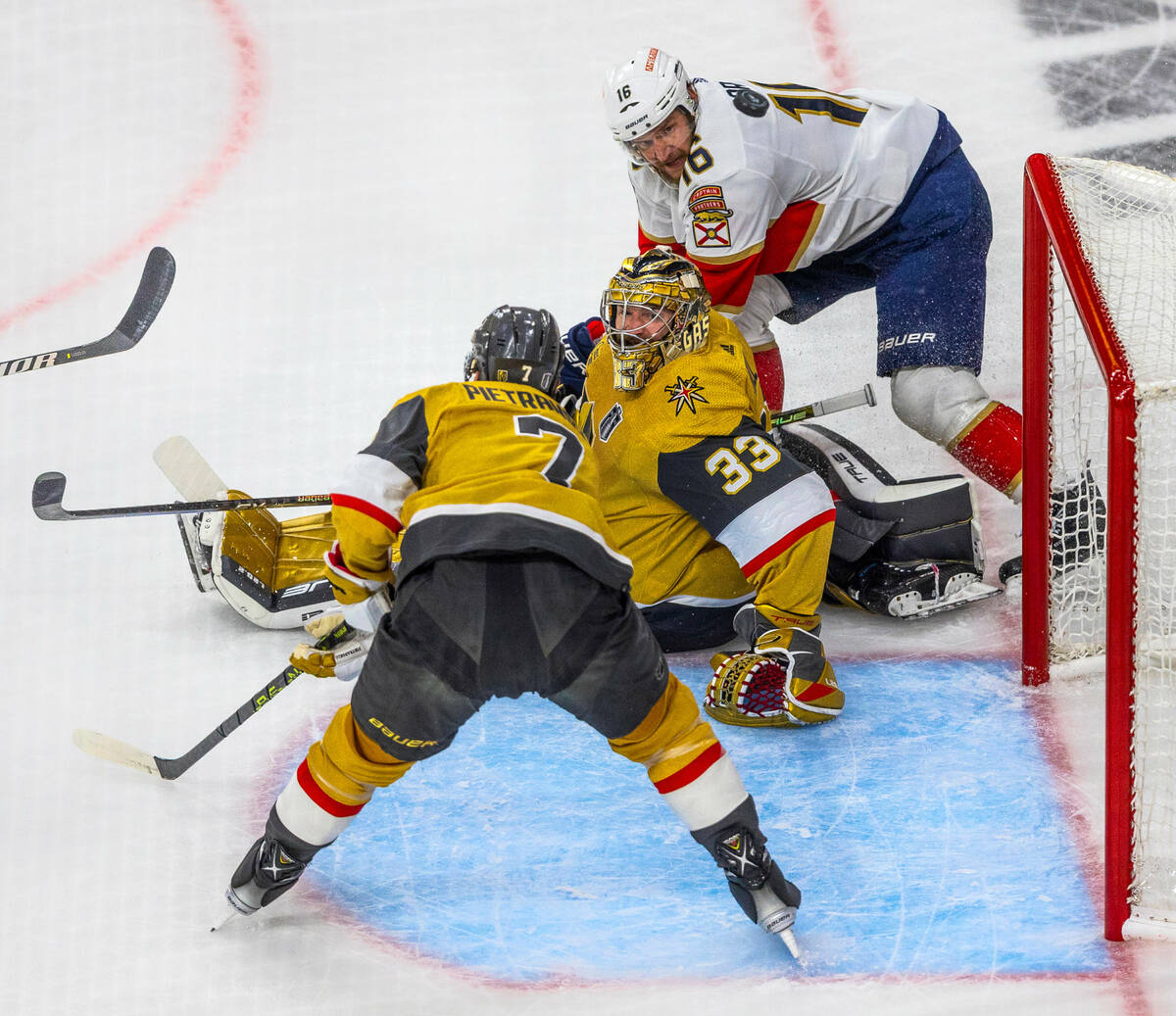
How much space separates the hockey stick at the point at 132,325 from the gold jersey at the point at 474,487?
157 centimetres

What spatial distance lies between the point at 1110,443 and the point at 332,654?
4.71 ft

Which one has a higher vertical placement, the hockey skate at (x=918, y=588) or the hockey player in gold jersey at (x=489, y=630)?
the hockey player in gold jersey at (x=489, y=630)

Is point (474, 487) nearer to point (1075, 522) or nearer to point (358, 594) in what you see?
point (358, 594)

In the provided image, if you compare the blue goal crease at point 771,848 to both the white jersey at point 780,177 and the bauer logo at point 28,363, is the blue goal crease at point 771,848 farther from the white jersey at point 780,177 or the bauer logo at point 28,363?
the bauer logo at point 28,363

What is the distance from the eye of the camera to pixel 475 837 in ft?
8.83

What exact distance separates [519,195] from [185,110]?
4.47 ft

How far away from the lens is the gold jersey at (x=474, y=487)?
2.07 metres

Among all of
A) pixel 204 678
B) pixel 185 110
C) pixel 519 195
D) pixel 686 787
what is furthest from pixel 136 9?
pixel 686 787

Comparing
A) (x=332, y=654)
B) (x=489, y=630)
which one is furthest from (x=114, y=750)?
(x=489, y=630)

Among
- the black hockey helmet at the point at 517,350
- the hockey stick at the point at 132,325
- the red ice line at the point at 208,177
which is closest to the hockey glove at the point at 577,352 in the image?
the black hockey helmet at the point at 517,350

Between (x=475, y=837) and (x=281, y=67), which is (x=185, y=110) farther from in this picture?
(x=475, y=837)

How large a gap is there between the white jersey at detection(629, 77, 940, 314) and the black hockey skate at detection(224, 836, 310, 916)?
1.74 meters

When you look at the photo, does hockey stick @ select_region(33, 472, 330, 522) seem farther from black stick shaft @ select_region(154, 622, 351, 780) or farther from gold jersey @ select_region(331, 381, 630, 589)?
gold jersey @ select_region(331, 381, 630, 589)

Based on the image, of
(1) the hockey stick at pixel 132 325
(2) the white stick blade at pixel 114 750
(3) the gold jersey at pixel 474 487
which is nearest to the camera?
(3) the gold jersey at pixel 474 487
